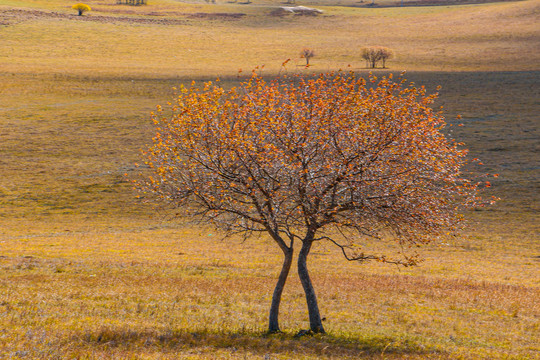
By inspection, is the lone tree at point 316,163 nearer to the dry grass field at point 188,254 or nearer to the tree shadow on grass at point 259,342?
the tree shadow on grass at point 259,342

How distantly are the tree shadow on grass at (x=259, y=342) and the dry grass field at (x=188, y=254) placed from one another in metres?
0.09

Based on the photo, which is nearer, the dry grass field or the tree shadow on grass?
the tree shadow on grass

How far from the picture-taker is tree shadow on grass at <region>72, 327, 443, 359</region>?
1576cm

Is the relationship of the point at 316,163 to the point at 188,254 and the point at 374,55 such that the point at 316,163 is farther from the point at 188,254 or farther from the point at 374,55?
the point at 374,55

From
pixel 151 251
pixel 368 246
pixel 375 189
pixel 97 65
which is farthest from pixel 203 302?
pixel 97 65

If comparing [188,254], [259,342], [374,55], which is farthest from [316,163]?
[374,55]

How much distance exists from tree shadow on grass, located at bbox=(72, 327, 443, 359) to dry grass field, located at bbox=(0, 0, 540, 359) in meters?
0.09

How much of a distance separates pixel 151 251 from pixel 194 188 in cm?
2016

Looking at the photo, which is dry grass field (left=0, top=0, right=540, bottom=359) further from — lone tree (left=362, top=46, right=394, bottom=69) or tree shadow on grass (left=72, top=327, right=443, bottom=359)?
lone tree (left=362, top=46, right=394, bottom=69)

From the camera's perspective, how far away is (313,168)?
738 inches

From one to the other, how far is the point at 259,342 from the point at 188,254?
2022 cm

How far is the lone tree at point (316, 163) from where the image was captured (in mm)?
17406

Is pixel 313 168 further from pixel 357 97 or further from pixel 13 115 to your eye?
pixel 13 115

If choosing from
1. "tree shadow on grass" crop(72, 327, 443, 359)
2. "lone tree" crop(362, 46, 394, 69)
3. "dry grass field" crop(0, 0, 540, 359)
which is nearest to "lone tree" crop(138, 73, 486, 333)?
"tree shadow on grass" crop(72, 327, 443, 359)
